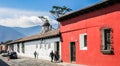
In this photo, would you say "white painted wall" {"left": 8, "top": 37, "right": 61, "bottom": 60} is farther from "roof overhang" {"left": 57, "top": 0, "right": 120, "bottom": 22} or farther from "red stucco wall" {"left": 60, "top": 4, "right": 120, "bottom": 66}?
"roof overhang" {"left": 57, "top": 0, "right": 120, "bottom": 22}

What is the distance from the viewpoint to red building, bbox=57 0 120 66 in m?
25.3

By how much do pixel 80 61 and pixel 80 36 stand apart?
8.24 ft

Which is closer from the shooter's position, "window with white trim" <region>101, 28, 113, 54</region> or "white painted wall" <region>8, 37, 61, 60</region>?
"window with white trim" <region>101, 28, 113, 54</region>

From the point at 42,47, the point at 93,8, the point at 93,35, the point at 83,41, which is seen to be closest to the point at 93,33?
the point at 93,35

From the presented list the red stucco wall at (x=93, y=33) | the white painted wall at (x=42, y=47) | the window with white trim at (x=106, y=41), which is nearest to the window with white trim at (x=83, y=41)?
the red stucco wall at (x=93, y=33)

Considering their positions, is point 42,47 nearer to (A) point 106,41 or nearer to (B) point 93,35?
(B) point 93,35

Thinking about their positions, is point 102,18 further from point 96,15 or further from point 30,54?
point 30,54

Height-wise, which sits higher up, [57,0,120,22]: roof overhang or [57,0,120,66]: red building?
[57,0,120,22]: roof overhang

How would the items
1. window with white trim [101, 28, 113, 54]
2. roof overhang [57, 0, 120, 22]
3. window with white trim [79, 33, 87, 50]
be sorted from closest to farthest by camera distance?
roof overhang [57, 0, 120, 22]
window with white trim [101, 28, 113, 54]
window with white trim [79, 33, 87, 50]

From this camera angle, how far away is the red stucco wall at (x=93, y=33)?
25138 mm

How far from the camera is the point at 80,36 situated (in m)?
31.7

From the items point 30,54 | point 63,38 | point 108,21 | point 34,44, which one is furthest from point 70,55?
point 30,54

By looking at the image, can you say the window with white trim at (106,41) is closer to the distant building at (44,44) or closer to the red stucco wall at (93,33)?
the red stucco wall at (93,33)

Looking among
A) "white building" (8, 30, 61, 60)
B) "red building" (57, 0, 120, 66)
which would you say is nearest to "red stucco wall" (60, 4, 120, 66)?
"red building" (57, 0, 120, 66)
